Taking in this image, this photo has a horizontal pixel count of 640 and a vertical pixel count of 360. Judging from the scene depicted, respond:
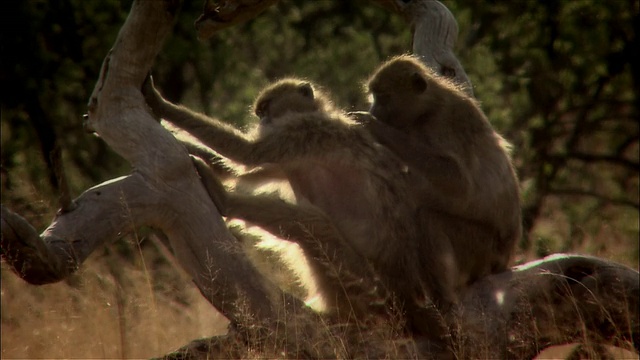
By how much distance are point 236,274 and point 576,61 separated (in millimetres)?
5527

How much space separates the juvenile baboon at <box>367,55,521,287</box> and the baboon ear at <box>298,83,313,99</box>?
35 cm

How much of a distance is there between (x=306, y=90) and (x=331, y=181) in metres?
0.52

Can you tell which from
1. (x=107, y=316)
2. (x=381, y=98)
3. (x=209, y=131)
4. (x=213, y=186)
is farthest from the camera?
(x=107, y=316)

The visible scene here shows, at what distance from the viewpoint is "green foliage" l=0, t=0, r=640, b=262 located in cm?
727

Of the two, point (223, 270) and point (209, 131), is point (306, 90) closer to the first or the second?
point (209, 131)

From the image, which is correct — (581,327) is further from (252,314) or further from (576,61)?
(576,61)

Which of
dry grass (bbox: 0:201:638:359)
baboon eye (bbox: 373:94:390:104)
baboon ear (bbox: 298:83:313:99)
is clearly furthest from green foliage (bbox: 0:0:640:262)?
baboon eye (bbox: 373:94:390:104)

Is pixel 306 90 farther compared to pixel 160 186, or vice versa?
pixel 306 90

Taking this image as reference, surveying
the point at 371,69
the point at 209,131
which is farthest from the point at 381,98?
the point at 371,69

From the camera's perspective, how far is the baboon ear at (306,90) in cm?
489

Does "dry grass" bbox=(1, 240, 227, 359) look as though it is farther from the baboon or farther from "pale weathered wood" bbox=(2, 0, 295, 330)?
the baboon

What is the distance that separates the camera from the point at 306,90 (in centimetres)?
492

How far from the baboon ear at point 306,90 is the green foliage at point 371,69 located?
255cm

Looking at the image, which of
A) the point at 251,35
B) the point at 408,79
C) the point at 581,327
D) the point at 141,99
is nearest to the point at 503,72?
the point at 251,35
